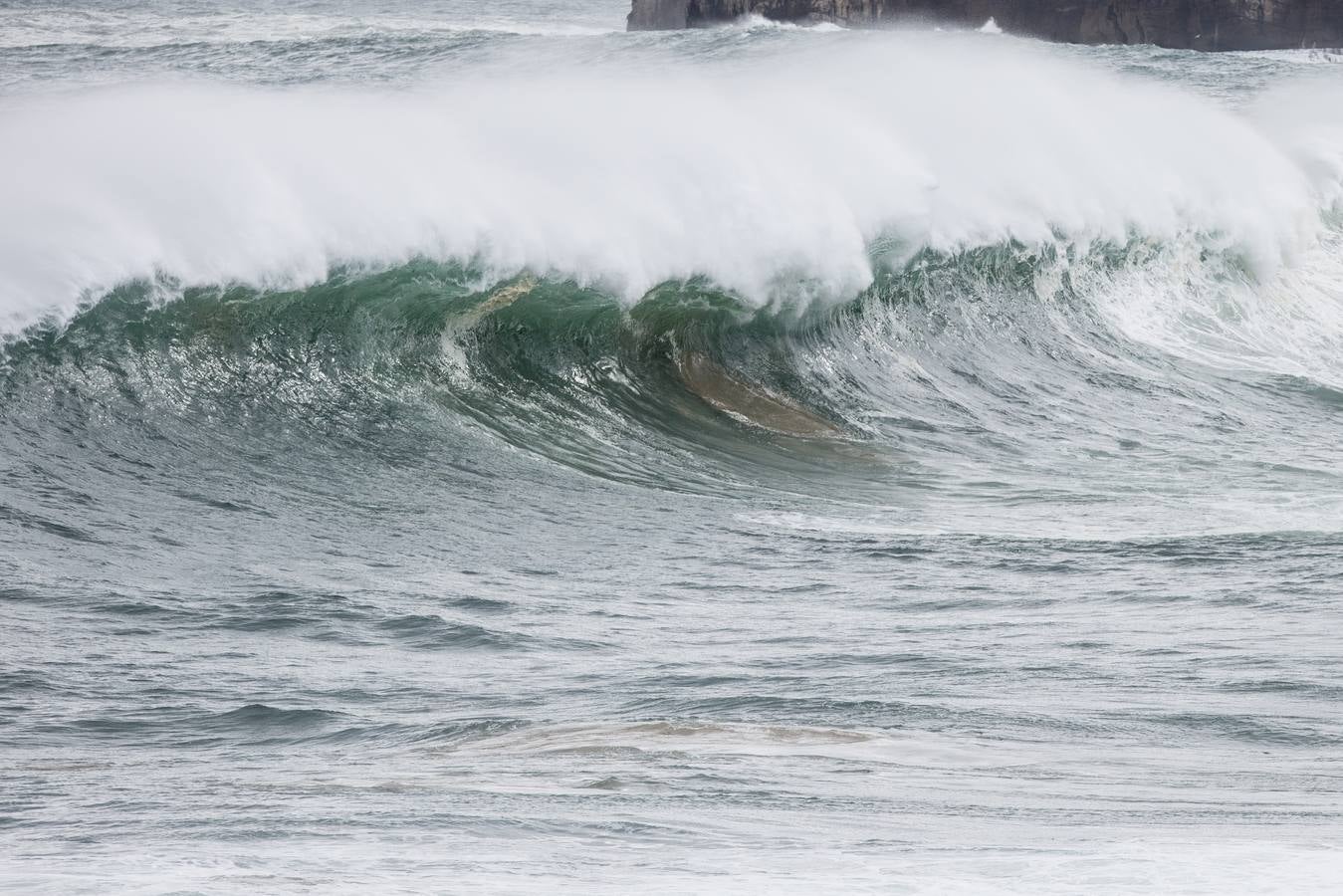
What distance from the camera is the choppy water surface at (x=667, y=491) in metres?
3.57

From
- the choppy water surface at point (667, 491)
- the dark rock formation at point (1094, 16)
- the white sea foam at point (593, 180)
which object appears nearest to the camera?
the choppy water surface at point (667, 491)

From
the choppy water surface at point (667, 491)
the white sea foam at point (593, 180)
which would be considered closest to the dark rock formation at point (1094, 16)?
the choppy water surface at point (667, 491)

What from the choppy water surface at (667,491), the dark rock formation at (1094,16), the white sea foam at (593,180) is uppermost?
the dark rock formation at (1094,16)

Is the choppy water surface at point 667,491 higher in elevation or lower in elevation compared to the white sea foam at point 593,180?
lower

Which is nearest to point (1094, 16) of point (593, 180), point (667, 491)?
point (593, 180)

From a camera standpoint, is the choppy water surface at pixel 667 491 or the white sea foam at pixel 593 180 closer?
the choppy water surface at pixel 667 491

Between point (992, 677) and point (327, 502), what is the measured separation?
3444 mm

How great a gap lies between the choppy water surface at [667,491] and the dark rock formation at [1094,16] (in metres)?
33.4

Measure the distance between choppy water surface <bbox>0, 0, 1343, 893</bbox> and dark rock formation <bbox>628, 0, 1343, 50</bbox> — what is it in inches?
1316

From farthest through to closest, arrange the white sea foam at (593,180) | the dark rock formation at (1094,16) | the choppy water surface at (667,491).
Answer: the dark rock formation at (1094,16), the white sea foam at (593,180), the choppy water surface at (667,491)

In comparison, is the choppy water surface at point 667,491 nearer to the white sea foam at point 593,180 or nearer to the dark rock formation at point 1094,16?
the white sea foam at point 593,180

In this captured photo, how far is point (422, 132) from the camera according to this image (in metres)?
11.2

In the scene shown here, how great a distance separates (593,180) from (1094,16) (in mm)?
43024

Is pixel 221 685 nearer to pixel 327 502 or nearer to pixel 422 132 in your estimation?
pixel 327 502
